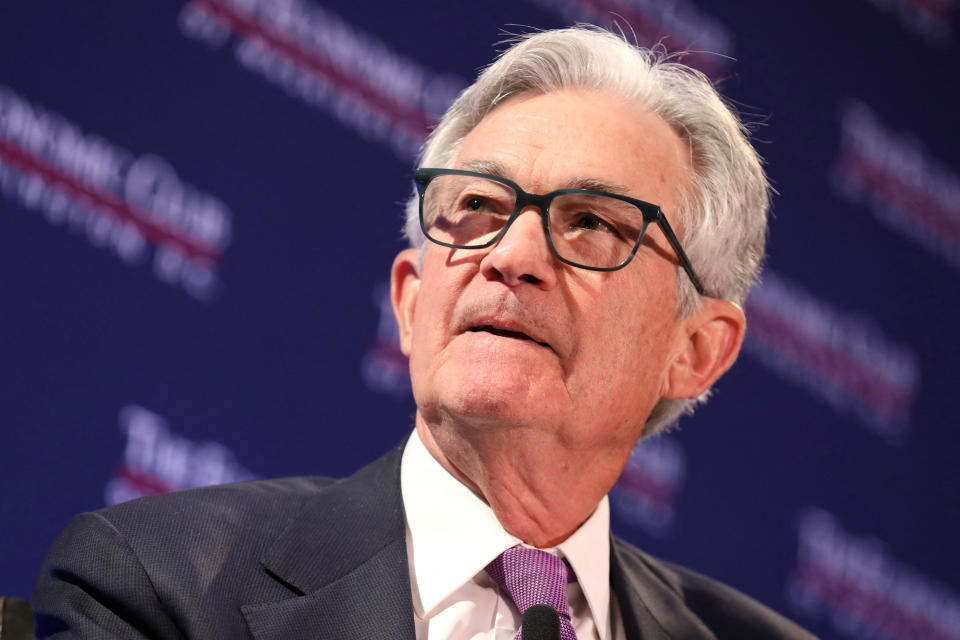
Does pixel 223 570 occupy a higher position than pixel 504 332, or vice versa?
pixel 504 332

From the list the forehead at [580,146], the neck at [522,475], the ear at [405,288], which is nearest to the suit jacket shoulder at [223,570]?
the neck at [522,475]

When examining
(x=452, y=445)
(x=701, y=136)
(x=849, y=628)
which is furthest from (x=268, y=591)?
(x=849, y=628)

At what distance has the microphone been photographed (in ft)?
4.75

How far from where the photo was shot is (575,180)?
1717 millimetres

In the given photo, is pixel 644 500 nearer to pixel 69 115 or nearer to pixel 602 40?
pixel 602 40

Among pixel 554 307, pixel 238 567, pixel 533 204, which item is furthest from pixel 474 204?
pixel 238 567

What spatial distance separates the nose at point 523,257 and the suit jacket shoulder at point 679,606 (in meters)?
0.65

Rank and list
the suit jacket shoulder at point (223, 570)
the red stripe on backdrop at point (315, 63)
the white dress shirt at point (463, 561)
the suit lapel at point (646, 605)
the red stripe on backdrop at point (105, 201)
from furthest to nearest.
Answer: the red stripe on backdrop at point (315, 63)
the red stripe on backdrop at point (105, 201)
the suit lapel at point (646, 605)
the white dress shirt at point (463, 561)
the suit jacket shoulder at point (223, 570)

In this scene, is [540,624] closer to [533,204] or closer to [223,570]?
[223,570]

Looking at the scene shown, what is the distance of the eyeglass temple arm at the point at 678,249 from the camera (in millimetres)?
1777

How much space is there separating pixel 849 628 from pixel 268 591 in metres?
2.33

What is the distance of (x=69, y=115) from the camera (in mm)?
2377

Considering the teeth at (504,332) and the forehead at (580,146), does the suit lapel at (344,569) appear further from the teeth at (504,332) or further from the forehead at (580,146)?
the forehead at (580,146)

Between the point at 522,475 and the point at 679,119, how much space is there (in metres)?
0.74
